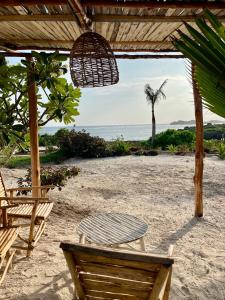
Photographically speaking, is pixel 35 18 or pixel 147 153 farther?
pixel 147 153

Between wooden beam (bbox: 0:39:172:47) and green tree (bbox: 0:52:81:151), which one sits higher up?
wooden beam (bbox: 0:39:172:47)

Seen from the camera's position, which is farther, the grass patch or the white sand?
the grass patch

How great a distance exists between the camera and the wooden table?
9.75 feet

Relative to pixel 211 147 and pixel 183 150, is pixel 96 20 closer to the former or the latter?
pixel 183 150

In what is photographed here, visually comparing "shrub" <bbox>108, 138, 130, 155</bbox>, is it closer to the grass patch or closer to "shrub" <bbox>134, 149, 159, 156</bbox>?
"shrub" <bbox>134, 149, 159, 156</bbox>

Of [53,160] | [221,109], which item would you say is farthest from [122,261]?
[53,160]

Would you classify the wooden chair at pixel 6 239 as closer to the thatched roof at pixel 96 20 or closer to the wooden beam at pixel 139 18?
the thatched roof at pixel 96 20

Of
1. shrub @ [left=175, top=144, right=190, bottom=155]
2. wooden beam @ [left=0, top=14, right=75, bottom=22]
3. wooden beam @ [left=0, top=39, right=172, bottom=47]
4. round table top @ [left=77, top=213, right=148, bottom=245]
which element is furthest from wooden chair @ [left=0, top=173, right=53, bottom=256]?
shrub @ [left=175, top=144, right=190, bottom=155]

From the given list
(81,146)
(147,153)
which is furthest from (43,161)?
(147,153)

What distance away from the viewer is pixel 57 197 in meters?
6.41

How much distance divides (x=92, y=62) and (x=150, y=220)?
3.00 meters

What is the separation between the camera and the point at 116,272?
190cm

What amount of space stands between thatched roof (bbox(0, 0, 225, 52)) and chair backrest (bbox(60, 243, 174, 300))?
6.30 feet

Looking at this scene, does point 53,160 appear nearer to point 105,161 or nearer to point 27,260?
point 105,161
